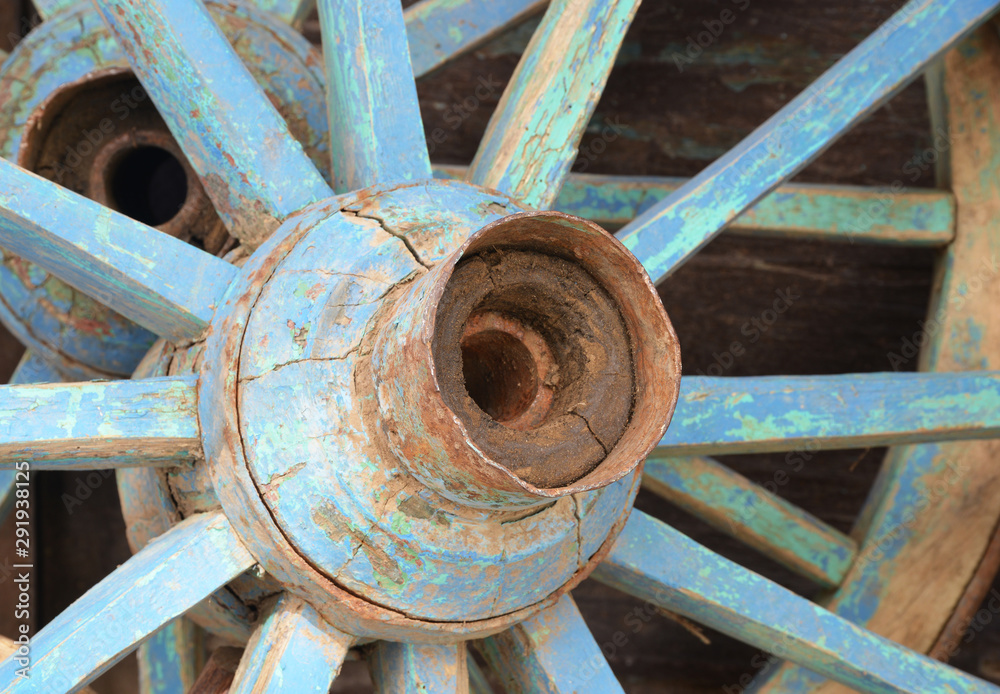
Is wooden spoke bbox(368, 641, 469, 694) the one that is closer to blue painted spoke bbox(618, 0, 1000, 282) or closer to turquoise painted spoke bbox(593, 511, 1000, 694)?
turquoise painted spoke bbox(593, 511, 1000, 694)

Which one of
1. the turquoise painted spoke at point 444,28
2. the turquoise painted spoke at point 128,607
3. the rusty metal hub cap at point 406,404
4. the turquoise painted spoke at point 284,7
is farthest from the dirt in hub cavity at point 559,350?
the turquoise painted spoke at point 284,7

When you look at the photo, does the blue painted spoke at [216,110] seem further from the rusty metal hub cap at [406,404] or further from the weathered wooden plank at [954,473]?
the weathered wooden plank at [954,473]

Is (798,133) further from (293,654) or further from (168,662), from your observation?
(168,662)

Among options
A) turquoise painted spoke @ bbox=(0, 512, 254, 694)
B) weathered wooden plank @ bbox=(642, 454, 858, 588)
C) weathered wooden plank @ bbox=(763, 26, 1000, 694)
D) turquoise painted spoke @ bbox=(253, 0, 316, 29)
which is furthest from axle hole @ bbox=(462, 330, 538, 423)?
weathered wooden plank @ bbox=(763, 26, 1000, 694)

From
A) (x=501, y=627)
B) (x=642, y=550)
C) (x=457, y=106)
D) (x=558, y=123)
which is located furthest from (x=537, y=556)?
(x=457, y=106)

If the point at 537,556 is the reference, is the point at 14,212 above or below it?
above

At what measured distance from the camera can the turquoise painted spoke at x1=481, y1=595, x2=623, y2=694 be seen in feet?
4.14

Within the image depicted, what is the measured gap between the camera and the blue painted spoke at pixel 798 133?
1.32 m

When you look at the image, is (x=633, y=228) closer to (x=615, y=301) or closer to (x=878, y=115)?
(x=615, y=301)

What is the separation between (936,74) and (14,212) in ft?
5.73

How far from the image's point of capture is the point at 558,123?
4.27 feet

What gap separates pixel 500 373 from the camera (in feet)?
3.88

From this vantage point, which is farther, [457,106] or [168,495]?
[457,106]

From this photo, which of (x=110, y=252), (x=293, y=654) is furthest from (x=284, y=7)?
(x=293, y=654)
